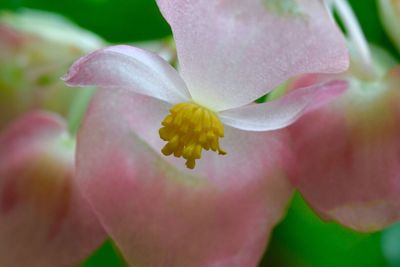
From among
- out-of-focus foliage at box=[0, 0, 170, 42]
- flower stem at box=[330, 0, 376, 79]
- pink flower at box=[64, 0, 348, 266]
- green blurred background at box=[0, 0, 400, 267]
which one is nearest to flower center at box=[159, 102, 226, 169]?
pink flower at box=[64, 0, 348, 266]

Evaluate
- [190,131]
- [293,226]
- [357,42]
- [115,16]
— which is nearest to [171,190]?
[190,131]

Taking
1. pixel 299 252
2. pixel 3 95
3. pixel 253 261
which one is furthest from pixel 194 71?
pixel 299 252

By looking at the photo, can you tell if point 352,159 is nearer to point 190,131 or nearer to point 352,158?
point 352,158

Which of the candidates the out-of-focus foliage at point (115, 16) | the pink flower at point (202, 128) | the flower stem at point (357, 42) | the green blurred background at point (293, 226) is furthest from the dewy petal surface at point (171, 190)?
the out-of-focus foliage at point (115, 16)

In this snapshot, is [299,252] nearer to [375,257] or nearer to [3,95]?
[375,257]

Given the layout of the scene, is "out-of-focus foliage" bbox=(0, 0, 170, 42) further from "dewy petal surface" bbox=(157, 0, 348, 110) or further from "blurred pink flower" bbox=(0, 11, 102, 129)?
"dewy petal surface" bbox=(157, 0, 348, 110)

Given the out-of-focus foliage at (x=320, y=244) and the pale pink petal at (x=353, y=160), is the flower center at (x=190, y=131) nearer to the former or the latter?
the pale pink petal at (x=353, y=160)
